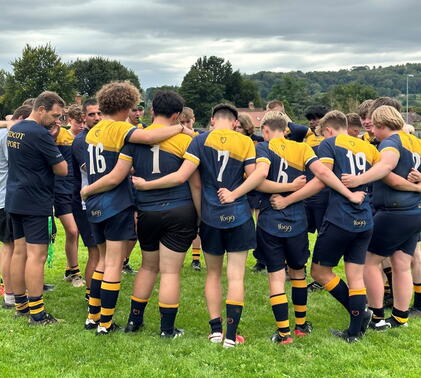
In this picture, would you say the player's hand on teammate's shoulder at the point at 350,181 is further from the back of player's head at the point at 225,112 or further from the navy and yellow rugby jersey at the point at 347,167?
the back of player's head at the point at 225,112

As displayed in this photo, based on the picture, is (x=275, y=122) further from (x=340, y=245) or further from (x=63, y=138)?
(x=63, y=138)

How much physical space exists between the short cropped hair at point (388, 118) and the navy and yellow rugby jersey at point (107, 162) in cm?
279

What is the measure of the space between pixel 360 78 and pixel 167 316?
6861 inches

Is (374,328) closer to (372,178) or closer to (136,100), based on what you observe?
(372,178)

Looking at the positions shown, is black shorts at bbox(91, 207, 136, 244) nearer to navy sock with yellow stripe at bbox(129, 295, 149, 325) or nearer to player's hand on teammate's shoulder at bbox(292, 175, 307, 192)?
navy sock with yellow stripe at bbox(129, 295, 149, 325)

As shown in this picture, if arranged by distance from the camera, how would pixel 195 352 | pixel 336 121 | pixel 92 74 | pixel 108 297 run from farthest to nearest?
pixel 92 74 < pixel 336 121 < pixel 108 297 < pixel 195 352

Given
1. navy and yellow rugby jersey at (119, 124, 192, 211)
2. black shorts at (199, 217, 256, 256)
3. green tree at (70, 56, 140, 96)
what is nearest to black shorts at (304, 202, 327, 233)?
black shorts at (199, 217, 256, 256)

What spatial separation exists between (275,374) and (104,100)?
3209 millimetres

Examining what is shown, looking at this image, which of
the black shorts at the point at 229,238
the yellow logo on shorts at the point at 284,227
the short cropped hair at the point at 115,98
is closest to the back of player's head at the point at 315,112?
the yellow logo on shorts at the point at 284,227

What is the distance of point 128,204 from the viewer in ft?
15.9

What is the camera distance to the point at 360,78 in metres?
165

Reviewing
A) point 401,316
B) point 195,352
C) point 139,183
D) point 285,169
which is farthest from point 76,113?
point 401,316

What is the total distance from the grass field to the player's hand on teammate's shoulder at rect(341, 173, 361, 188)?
1.67 metres

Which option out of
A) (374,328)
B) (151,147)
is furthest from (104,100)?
(374,328)
